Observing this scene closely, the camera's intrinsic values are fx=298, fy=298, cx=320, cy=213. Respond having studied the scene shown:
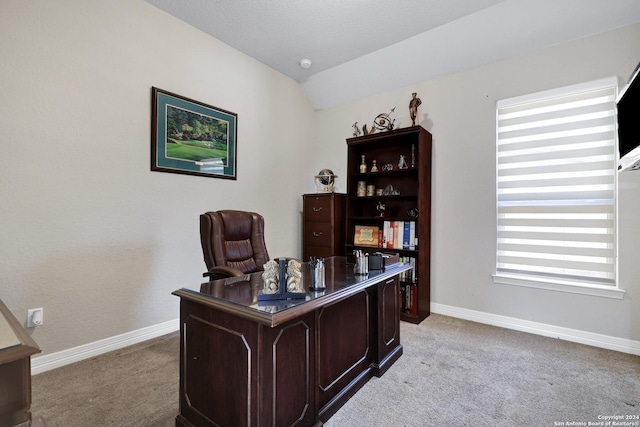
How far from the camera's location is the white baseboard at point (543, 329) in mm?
2420

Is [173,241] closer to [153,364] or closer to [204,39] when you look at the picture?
[153,364]

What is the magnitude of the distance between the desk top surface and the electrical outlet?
1415 mm

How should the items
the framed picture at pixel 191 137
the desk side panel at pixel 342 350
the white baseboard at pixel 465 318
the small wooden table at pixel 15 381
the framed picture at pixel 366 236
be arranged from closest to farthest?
the small wooden table at pixel 15 381 → the desk side panel at pixel 342 350 → the white baseboard at pixel 465 318 → the framed picture at pixel 191 137 → the framed picture at pixel 366 236

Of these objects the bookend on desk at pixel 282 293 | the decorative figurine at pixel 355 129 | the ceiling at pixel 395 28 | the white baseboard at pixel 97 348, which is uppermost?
the ceiling at pixel 395 28

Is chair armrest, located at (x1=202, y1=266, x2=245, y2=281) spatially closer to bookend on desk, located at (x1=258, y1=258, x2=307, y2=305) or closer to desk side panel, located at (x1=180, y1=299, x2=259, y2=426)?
desk side panel, located at (x1=180, y1=299, x2=259, y2=426)

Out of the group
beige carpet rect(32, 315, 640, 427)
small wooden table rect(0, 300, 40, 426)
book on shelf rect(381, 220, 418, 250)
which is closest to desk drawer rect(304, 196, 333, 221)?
book on shelf rect(381, 220, 418, 250)

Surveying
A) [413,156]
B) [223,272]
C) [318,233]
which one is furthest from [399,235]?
[223,272]

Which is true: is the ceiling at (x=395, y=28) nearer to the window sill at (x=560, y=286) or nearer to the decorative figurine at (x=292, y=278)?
the window sill at (x=560, y=286)

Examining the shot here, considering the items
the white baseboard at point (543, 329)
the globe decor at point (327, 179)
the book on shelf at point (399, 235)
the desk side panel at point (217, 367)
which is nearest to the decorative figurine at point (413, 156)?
the book on shelf at point (399, 235)

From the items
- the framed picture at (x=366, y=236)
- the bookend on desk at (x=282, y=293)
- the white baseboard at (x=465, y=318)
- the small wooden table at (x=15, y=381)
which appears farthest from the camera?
the framed picture at (x=366, y=236)

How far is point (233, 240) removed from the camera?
2490 mm

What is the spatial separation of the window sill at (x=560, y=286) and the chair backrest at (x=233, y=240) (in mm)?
2352

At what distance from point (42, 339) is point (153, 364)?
30.8 inches

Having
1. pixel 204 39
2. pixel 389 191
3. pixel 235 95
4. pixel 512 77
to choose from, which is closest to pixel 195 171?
pixel 235 95
